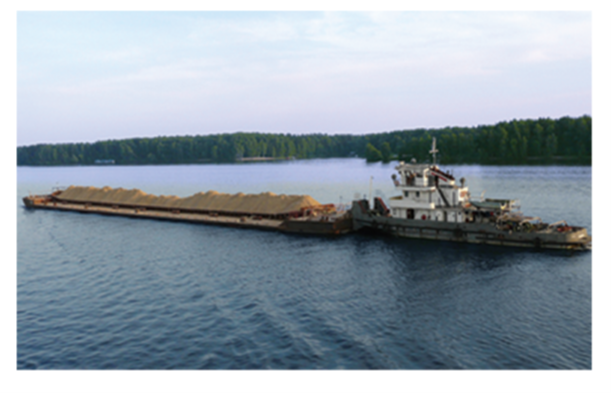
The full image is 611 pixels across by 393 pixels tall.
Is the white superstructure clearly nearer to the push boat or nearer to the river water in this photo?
the push boat

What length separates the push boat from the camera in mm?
47406

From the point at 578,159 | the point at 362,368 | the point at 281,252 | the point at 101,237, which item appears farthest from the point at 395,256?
the point at 578,159

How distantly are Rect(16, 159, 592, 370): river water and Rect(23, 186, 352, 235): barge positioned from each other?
410cm

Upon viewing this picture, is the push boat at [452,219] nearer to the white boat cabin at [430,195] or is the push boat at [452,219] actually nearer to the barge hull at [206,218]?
the white boat cabin at [430,195]

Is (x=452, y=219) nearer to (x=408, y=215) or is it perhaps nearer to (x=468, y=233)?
(x=468, y=233)

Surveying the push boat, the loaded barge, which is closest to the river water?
the push boat

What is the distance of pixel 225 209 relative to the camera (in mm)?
74188

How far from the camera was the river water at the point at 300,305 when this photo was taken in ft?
83.4

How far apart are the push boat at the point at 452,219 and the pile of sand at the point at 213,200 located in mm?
13452

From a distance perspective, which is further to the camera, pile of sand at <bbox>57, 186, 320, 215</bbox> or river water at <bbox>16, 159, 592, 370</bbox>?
pile of sand at <bbox>57, 186, 320, 215</bbox>

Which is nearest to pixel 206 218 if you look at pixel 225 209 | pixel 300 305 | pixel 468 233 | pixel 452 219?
pixel 225 209

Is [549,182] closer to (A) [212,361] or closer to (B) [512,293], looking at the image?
(B) [512,293]

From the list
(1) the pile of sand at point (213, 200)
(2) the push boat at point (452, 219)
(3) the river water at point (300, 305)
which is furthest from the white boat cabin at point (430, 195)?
(1) the pile of sand at point (213, 200)

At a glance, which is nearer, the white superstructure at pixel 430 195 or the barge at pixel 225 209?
the white superstructure at pixel 430 195
